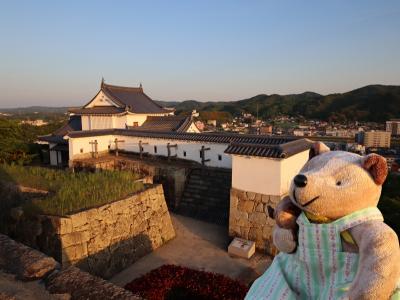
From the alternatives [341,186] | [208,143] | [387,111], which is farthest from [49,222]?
[387,111]

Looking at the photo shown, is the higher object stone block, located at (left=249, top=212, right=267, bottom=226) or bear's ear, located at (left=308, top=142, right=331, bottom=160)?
bear's ear, located at (left=308, top=142, right=331, bottom=160)

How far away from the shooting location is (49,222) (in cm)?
630

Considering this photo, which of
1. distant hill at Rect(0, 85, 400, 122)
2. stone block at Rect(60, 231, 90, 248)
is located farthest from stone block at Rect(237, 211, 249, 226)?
distant hill at Rect(0, 85, 400, 122)

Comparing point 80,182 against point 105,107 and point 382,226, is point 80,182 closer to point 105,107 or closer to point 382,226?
point 382,226

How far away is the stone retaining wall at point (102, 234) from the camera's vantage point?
6.30 metres

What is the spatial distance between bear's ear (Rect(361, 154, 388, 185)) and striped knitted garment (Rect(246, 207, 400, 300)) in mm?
204

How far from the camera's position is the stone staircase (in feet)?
32.0

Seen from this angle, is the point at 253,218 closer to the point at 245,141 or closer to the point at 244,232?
the point at 244,232

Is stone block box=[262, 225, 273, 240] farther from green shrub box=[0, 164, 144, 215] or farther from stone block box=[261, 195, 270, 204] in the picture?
green shrub box=[0, 164, 144, 215]

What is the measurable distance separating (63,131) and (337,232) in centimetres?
2120

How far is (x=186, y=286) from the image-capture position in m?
5.85

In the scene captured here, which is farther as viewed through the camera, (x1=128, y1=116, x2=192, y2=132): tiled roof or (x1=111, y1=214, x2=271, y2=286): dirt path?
(x1=128, y1=116, x2=192, y2=132): tiled roof

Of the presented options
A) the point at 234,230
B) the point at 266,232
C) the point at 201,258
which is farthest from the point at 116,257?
the point at 266,232

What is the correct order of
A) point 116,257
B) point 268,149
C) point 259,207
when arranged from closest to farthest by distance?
point 116,257, point 268,149, point 259,207
